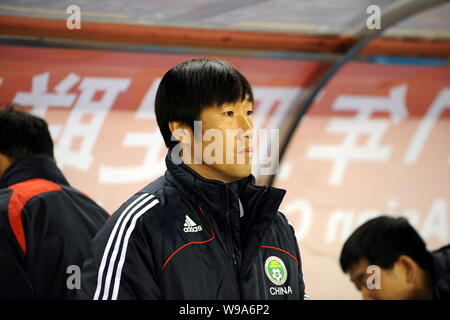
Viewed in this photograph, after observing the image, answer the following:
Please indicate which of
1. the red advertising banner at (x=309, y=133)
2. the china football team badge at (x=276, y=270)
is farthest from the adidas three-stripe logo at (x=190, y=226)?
the red advertising banner at (x=309, y=133)

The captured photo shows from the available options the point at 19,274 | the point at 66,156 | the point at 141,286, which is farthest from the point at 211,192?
the point at 66,156

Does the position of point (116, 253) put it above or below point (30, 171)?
below

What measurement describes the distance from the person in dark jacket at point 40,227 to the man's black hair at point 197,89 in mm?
903

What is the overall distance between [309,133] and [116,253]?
3.73m

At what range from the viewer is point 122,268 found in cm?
171

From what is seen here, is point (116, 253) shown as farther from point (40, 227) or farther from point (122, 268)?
point (40, 227)

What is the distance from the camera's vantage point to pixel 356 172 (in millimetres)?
5484

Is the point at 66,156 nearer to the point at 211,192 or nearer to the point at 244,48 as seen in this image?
the point at 244,48

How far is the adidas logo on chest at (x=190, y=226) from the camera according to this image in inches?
72.1

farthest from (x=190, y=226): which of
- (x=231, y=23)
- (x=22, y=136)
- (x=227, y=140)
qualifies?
(x=231, y=23)

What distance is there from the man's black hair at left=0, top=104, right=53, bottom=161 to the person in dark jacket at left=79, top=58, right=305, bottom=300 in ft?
3.74

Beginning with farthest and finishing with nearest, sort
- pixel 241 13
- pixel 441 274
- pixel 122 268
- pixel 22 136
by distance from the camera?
pixel 241 13 < pixel 22 136 < pixel 441 274 < pixel 122 268

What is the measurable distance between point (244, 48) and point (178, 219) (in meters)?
3.04

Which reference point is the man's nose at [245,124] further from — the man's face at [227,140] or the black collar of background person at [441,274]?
the black collar of background person at [441,274]
